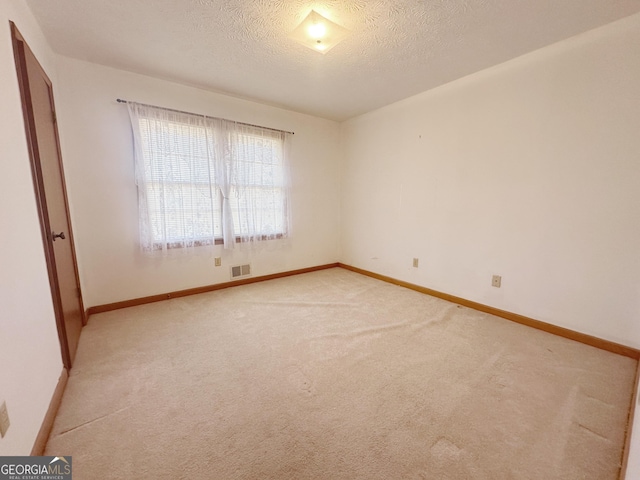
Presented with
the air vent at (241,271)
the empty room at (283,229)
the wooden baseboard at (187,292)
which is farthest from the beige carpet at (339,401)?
the air vent at (241,271)

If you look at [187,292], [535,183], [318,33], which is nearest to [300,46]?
[318,33]

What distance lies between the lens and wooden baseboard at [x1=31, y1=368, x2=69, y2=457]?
1.09 m

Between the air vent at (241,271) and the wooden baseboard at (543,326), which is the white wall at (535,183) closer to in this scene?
the wooden baseboard at (543,326)

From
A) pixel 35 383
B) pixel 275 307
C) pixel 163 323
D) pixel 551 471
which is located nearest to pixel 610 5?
pixel 551 471

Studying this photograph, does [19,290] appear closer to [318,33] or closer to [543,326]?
[318,33]

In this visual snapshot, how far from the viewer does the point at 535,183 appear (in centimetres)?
222

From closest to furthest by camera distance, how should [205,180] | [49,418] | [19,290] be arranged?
[19,290] < [49,418] < [205,180]

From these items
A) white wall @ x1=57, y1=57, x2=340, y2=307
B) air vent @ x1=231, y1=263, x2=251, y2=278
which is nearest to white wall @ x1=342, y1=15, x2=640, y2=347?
air vent @ x1=231, y1=263, x2=251, y2=278

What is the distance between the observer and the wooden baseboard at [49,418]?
1094 millimetres

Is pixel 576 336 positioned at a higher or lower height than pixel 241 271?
lower

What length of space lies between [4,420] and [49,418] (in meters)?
0.49

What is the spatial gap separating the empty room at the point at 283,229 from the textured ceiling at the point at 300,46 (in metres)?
0.02
